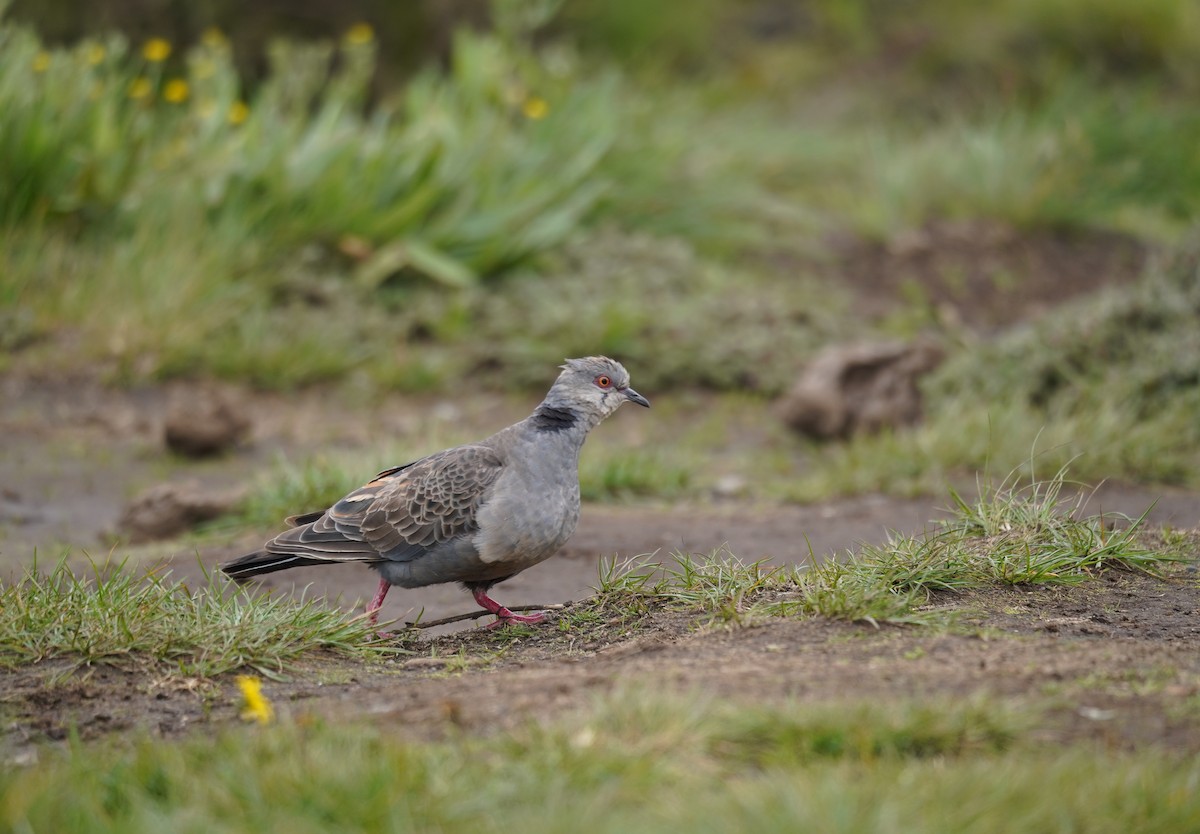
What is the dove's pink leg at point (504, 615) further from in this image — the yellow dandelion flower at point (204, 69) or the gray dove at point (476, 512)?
the yellow dandelion flower at point (204, 69)

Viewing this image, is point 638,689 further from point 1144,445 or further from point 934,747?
point 1144,445

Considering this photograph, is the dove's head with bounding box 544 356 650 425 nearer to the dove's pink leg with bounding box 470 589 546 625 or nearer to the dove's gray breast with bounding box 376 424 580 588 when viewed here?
the dove's gray breast with bounding box 376 424 580 588

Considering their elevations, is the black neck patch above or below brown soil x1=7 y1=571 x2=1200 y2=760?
above

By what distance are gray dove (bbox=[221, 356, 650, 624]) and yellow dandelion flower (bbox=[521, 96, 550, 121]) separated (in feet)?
19.6

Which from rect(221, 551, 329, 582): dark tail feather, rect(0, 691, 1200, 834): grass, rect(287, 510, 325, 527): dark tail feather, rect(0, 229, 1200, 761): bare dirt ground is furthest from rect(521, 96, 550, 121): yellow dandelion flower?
rect(0, 691, 1200, 834): grass

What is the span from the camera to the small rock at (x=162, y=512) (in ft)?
21.0

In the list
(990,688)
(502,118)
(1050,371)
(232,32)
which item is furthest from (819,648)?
(232,32)

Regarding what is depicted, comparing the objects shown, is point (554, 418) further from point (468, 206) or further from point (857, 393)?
point (468, 206)

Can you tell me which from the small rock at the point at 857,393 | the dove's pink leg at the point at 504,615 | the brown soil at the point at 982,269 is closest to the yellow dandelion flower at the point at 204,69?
the small rock at the point at 857,393

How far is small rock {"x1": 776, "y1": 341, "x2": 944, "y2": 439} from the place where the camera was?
26.8 feet

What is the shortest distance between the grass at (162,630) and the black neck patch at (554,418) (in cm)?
104

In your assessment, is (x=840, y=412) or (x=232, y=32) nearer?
(x=840, y=412)

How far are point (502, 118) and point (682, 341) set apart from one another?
9.41ft

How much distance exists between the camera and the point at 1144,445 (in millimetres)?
7012
